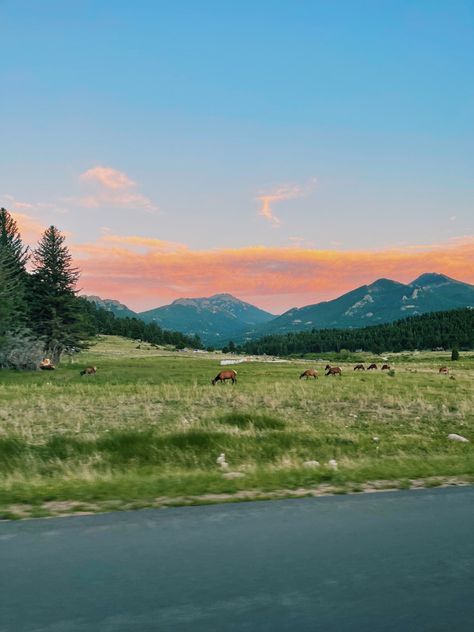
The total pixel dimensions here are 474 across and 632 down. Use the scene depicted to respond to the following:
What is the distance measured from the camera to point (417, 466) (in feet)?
37.2

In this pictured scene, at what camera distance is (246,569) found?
571cm

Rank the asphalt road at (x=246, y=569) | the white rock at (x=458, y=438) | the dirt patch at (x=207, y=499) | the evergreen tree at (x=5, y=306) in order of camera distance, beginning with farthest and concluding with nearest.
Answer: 1. the evergreen tree at (x=5, y=306)
2. the white rock at (x=458, y=438)
3. the dirt patch at (x=207, y=499)
4. the asphalt road at (x=246, y=569)

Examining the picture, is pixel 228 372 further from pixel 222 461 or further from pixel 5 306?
pixel 222 461

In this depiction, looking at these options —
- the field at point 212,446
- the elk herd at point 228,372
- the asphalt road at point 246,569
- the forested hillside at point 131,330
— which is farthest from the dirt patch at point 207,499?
the forested hillside at point 131,330

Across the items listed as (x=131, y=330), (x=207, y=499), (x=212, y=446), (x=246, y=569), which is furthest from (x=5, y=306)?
(x=131, y=330)

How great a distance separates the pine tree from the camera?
6862 cm

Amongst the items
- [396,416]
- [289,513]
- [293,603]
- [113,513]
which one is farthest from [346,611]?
[396,416]

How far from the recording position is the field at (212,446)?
9.36 m

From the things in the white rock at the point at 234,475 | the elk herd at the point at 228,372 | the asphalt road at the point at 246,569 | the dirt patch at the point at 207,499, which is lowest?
the elk herd at the point at 228,372

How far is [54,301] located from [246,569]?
66881 mm

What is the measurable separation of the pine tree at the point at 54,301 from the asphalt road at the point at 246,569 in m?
64.0

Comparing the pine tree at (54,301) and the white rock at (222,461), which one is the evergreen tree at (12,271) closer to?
the pine tree at (54,301)

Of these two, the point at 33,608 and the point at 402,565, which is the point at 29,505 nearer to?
the point at 33,608

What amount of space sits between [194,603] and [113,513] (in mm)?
3302
